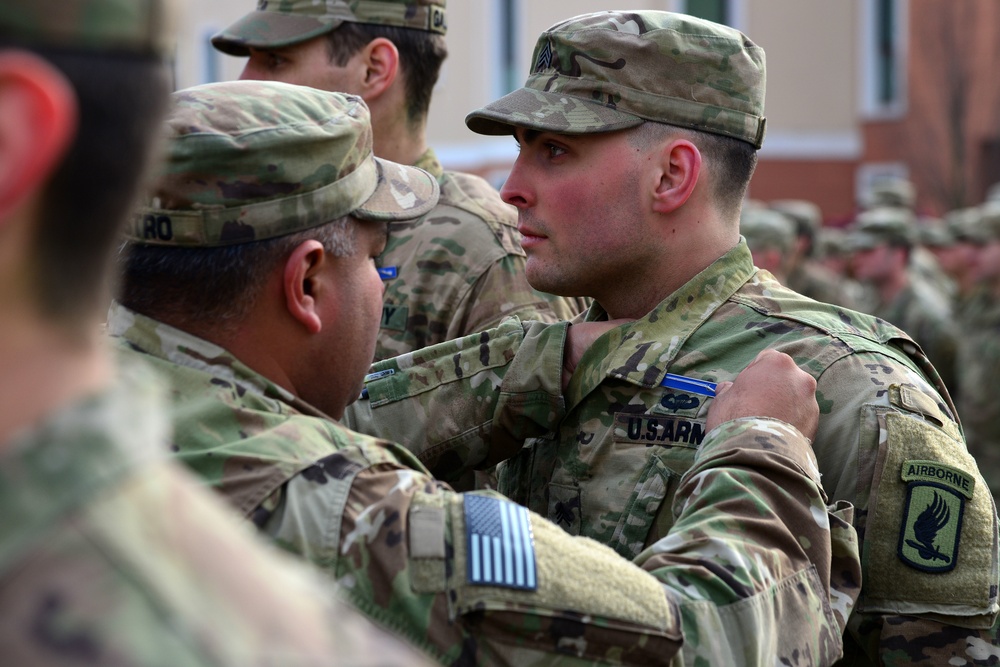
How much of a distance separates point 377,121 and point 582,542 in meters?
2.55

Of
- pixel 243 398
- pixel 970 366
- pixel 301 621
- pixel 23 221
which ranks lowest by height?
pixel 970 366

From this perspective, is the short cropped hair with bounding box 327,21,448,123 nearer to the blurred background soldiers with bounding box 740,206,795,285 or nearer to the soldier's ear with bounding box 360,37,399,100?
the soldier's ear with bounding box 360,37,399,100

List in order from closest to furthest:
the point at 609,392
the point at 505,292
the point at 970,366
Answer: the point at 609,392 < the point at 505,292 < the point at 970,366

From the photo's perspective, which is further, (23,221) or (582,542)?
(582,542)

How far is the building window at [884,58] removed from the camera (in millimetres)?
22516

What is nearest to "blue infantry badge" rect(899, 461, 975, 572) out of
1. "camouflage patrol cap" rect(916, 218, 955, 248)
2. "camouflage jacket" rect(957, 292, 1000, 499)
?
"camouflage jacket" rect(957, 292, 1000, 499)

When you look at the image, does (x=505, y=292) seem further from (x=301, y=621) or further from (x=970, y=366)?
(x=970, y=366)

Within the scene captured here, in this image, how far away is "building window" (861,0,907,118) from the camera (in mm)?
22516

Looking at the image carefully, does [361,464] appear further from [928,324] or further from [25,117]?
[928,324]

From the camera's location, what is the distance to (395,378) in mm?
2965

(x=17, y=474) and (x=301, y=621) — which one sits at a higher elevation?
(x=17, y=474)

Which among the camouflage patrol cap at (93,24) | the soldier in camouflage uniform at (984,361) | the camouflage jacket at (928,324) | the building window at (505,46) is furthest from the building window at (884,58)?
the camouflage patrol cap at (93,24)

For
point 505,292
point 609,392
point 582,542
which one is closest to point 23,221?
point 582,542

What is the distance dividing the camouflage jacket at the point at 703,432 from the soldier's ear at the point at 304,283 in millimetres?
845
